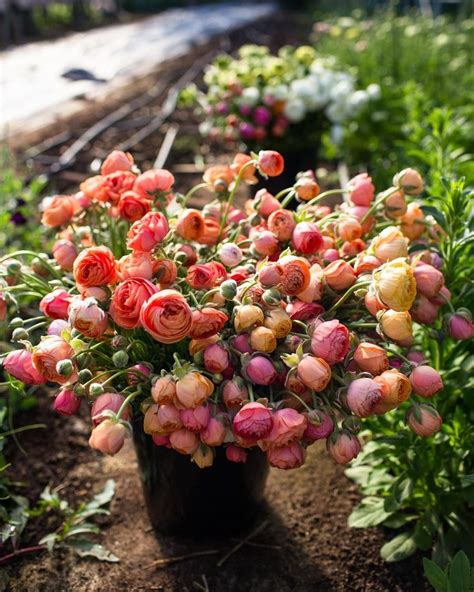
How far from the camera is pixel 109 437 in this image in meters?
1.20

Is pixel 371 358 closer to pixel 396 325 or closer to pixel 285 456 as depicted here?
pixel 396 325

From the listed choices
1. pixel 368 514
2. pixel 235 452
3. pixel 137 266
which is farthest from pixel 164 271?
pixel 368 514

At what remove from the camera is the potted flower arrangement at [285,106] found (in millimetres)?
3906

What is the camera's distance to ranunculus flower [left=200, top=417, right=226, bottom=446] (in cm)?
126

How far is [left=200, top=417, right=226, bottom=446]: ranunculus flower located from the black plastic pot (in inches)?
13.6

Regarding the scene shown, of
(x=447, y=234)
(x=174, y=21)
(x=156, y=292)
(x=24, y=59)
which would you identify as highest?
(x=156, y=292)

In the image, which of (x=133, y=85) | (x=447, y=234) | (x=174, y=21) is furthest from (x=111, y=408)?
(x=174, y=21)

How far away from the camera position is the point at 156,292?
49.1 inches

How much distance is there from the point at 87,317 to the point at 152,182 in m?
0.44

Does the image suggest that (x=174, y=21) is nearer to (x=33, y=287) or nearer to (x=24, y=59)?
(x=24, y=59)

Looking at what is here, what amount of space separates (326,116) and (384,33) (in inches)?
81.6

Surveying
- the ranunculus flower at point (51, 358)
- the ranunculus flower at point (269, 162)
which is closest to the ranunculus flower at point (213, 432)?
the ranunculus flower at point (51, 358)

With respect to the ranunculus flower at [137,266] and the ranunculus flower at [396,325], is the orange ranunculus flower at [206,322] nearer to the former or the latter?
the ranunculus flower at [137,266]

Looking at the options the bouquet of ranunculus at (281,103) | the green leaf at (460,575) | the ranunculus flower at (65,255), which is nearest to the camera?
the green leaf at (460,575)
